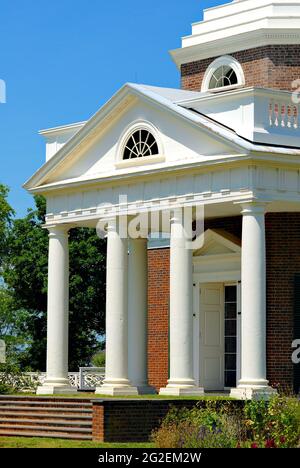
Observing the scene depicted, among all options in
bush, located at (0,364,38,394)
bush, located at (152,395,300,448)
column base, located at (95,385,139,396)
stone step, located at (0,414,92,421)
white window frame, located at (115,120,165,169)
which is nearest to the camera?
bush, located at (152,395,300,448)

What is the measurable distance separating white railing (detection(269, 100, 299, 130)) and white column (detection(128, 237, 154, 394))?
20.5 feet

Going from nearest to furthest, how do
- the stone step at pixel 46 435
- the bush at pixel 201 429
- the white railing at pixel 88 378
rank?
the bush at pixel 201 429
the stone step at pixel 46 435
the white railing at pixel 88 378

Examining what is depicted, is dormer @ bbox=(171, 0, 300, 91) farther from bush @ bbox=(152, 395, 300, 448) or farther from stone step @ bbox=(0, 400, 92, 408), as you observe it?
bush @ bbox=(152, 395, 300, 448)

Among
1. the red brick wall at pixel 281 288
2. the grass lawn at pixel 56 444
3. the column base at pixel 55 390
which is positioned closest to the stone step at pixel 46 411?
the grass lawn at pixel 56 444

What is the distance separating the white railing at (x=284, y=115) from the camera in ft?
96.3

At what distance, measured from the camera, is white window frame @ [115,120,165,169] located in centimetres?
3088

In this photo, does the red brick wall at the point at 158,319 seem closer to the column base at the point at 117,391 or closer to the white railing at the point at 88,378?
the column base at the point at 117,391

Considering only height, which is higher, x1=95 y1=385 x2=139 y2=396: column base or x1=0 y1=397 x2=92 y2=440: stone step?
x1=95 y1=385 x2=139 y2=396: column base

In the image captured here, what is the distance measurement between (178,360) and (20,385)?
9.30m

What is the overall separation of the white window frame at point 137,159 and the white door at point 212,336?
4.48 meters

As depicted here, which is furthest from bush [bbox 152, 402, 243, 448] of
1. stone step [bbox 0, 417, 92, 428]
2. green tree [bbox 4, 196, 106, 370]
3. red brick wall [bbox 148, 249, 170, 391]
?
green tree [bbox 4, 196, 106, 370]

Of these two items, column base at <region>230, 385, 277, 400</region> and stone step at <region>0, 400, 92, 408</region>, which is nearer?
column base at <region>230, 385, 277, 400</region>

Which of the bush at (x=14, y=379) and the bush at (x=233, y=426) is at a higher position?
the bush at (x=14, y=379)
